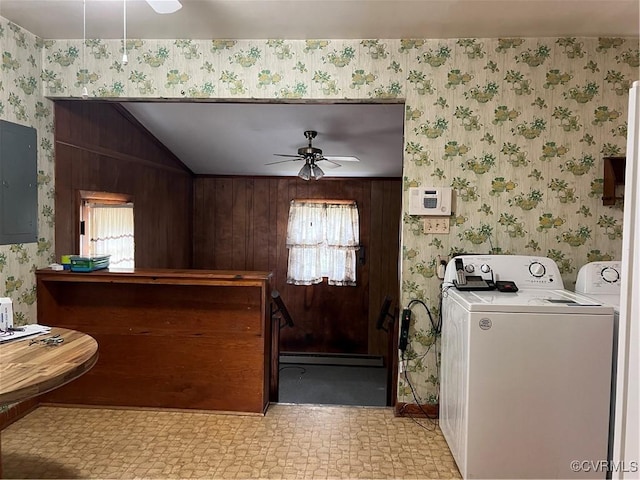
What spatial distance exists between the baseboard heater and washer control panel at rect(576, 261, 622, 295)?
392 centimetres

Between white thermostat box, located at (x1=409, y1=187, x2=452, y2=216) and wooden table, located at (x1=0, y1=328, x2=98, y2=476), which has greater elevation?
white thermostat box, located at (x1=409, y1=187, x2=452, y2=216)

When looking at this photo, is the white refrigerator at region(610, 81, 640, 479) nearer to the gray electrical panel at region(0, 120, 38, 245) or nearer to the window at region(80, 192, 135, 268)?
the gray electrical panel at region(0, 120, 38, 245)

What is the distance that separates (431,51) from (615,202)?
1.50 m

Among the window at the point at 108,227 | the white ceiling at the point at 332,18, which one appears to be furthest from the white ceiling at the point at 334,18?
the window at the point at 108,227

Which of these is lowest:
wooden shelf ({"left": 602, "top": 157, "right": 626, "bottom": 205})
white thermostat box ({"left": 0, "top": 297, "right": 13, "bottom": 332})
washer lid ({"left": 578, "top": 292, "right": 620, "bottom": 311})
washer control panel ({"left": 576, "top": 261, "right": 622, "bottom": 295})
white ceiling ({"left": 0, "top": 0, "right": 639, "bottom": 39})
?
white thermostat box ({"left": 0, "top": 297, "right": 13, "bottom": 332})

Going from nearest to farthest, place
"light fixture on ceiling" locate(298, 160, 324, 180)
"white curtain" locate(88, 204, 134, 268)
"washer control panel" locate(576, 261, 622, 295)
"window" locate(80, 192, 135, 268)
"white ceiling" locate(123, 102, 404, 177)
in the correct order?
"washer control panel" locate(576, 261, 622, 295) → "window" locate(80, 192, 135, 268) → "white curtain" locate(88, 204, 134, 268) → "white ceiling" locate(123, 102, 404, 177) → "light fixture on ceiling" locate(298, 160, 324, 180)

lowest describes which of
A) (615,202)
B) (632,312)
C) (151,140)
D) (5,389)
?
(5,389)

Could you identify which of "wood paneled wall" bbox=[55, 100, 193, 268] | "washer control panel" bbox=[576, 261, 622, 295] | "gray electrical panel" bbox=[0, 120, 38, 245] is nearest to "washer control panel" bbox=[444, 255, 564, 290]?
"washer control panel" bbox=[576, 261, 622, 295]

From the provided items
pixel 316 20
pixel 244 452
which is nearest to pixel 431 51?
pixel 316 20

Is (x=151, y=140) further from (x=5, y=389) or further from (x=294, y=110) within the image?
(x=5, y=389)

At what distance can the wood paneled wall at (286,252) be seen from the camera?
5938 millimetres

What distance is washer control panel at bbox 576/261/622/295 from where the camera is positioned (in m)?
2.35

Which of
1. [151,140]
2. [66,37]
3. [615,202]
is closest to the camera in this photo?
[615,202]

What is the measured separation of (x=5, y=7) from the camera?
7.61 ft
